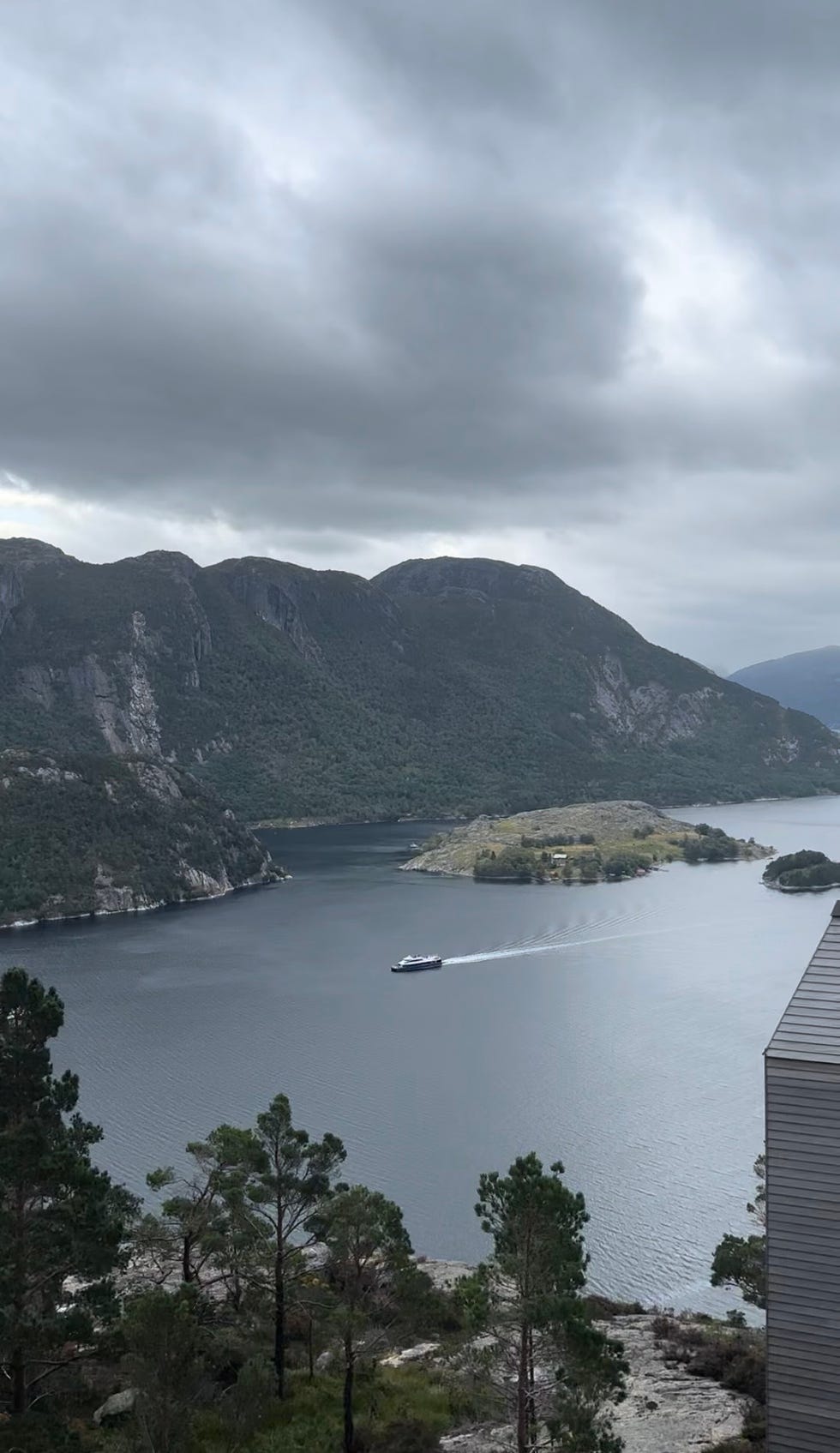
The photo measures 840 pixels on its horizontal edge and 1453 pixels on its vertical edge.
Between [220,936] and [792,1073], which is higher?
[792,1073]

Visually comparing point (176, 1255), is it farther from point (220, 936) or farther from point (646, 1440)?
point (220, 936)

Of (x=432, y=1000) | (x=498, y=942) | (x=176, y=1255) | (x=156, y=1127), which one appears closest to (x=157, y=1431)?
(x=176, y=1255)

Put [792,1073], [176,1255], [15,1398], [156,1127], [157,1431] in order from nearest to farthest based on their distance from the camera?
[792,1073] → [157,1431] → [15,1398] → [176,1255] → [156,1127]

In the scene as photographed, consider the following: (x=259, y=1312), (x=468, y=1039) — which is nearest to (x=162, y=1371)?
(x=259, y=1312)

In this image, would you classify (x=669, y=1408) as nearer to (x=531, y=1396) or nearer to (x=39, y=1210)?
(x=531, y=1396)

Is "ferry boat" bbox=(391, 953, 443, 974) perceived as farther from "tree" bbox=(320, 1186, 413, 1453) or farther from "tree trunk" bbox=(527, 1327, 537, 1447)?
"tree trunk" bbox=(527, 1327, 537, 1447)

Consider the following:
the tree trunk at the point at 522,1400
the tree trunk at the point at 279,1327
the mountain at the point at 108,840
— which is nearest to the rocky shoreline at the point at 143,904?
the mountain at the point at 108,840

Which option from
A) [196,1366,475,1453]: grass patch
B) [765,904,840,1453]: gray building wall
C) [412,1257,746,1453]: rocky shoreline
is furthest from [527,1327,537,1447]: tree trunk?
[765,904,840,1453]: gray building wall
